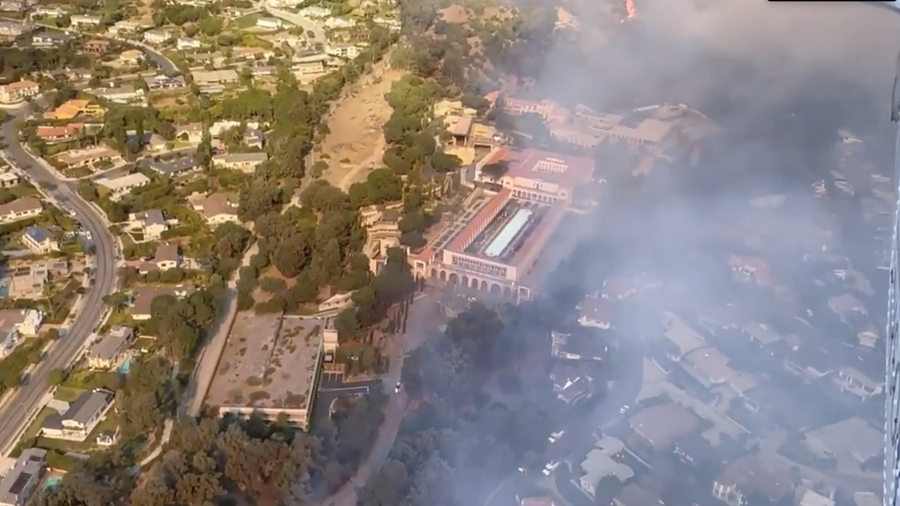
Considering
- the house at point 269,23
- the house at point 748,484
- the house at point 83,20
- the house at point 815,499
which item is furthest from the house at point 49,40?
the house at point 815,499

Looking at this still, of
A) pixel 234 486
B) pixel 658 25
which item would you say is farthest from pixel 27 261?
pixel 658 25

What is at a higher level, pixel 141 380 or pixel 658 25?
pixel 658 25

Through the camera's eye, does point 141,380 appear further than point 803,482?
Yes

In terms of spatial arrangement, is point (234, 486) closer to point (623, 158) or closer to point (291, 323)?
point (291, 323)

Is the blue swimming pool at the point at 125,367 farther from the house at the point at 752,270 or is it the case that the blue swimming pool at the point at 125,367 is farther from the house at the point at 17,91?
the house at the point at 17,91

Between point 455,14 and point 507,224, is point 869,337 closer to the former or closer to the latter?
point 507,224
